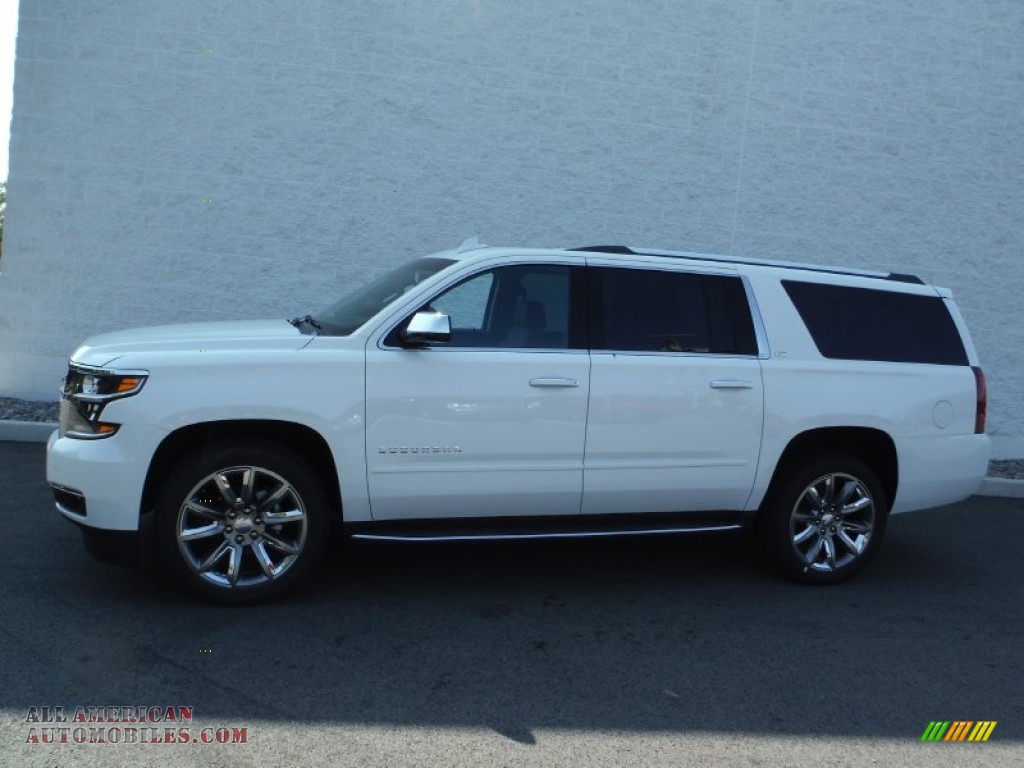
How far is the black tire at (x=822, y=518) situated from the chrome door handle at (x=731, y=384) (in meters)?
0.62

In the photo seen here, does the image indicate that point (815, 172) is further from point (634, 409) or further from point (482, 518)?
point (482, 518)

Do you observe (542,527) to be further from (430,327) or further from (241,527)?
(241,527)

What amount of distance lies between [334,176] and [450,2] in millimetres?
2151

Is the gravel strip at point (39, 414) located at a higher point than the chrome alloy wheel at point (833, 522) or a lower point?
lower

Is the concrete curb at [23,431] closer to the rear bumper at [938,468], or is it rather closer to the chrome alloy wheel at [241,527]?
the chrome alloy wheel at [241,527]

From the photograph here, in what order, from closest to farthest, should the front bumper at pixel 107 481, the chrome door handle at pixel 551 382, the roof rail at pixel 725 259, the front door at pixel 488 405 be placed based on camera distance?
the front bumper at pixel 107 481
the front door at pixel 488 405
the chrome door handle at pixel 551 382
the roof rail at pixel 725 259

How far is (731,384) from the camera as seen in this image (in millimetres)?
5344

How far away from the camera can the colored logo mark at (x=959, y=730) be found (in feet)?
12.8

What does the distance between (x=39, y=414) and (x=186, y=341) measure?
5220 mm

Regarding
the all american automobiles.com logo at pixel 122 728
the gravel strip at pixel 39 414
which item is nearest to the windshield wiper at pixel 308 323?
the all american automobiles.com logo at pixel 122 728

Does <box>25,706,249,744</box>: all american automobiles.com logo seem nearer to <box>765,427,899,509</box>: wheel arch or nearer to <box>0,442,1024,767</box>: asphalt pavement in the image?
<box>0,442,1024,767</box>: asphalt pavement

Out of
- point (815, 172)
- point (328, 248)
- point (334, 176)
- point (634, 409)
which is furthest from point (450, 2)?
point (634, 409)

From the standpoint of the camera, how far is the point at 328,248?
967cm

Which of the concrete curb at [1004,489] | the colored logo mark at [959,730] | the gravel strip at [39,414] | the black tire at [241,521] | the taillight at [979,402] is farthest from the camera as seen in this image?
the concrete curb at [1004,489]
